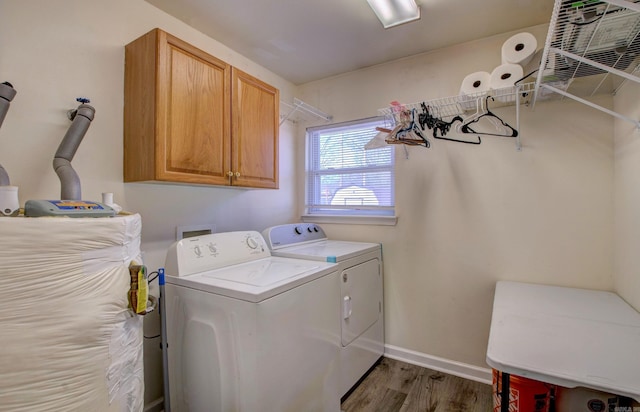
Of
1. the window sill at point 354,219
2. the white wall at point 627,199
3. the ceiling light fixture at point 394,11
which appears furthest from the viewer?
the window sill at point 354,219

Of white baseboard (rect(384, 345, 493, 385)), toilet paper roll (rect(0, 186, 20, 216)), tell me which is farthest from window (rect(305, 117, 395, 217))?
toilet paper roll (rect(0, 186, 20, 216))

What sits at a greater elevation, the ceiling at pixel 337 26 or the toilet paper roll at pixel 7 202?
the ceiling at pixel 337 26

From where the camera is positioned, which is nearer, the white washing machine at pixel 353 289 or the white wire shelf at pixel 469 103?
the white wire shelf at pixel 469 103

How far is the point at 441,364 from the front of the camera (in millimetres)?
2277

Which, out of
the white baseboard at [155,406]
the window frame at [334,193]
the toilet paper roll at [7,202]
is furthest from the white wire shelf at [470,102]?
the white baseboard at [155,406]

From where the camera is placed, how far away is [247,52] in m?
2.35

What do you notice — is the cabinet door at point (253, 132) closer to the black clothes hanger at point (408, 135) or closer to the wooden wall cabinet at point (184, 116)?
the wooden wall cabinet at point (184, 116)

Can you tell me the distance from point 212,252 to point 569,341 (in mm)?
1704

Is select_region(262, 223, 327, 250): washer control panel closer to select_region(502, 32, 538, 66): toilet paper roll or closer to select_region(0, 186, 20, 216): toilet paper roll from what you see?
select_region(0, 186, 20, 216): toilet paper roll

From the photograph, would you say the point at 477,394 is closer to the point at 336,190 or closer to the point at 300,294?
the point at 300,294

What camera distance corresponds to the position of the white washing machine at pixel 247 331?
4.11ft

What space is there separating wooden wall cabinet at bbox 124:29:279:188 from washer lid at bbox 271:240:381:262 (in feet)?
1.84

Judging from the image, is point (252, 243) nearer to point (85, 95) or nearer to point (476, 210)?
point (85, 95)

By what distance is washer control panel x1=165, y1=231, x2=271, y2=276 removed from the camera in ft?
5.12
